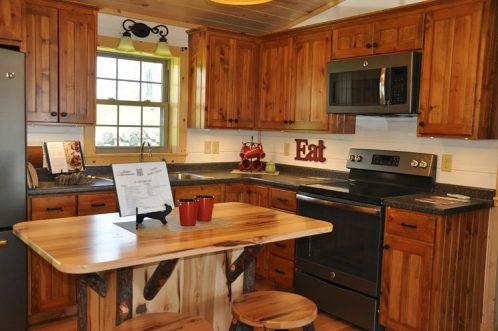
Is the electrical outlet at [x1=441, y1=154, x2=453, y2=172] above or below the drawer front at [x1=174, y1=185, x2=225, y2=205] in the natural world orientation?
above

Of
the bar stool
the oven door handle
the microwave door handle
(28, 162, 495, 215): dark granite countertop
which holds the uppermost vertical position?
the microwave door handle

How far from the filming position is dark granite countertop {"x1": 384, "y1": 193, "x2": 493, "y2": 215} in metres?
2.78

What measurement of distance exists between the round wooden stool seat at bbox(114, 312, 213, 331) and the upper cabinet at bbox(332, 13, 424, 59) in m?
2.36

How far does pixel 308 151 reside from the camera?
445 centimetres

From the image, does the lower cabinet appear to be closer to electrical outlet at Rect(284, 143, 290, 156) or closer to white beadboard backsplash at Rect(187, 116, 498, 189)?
white beadboard backsplash at Rect(187, 116, 498, 189)

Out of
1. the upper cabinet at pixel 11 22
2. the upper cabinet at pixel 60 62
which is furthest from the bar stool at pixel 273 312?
the upper cabinet at pixel 11 22

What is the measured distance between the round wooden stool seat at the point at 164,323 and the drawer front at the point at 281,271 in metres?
1.94

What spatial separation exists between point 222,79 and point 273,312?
8.98ft

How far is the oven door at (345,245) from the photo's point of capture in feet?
10.1

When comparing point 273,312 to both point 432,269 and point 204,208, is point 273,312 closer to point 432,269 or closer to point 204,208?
point 204,208

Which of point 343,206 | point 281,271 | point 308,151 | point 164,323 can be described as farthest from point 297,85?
point 164,323

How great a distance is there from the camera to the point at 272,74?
14.4 feet

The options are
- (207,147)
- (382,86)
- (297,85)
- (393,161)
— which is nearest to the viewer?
(382,86)

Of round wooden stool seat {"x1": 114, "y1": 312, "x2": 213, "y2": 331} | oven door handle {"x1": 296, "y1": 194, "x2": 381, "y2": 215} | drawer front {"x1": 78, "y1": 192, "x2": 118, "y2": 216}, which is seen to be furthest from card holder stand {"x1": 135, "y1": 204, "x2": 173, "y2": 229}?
oven door handle {"x1": 296, "y1": 194, "x2": 381, "y2": 215}
